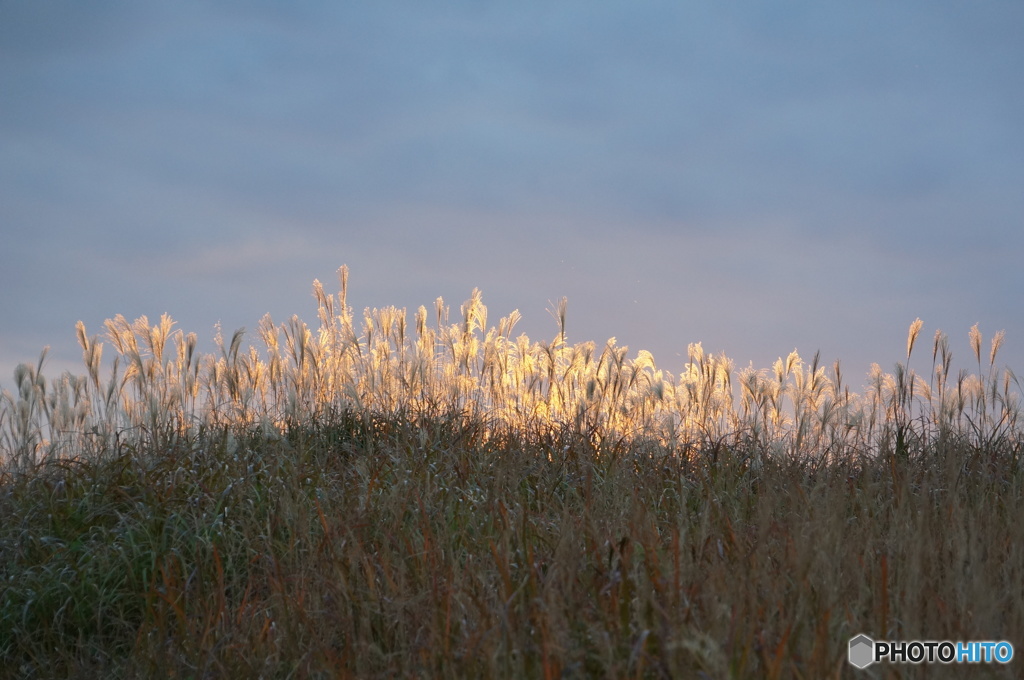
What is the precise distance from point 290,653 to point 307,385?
3.62 m

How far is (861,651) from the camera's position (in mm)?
2287

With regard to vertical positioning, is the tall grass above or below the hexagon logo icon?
above

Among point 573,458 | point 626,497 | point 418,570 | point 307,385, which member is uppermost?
point 307,385

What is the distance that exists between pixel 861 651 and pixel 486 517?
1914 millimetres

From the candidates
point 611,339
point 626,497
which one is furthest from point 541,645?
point 611,339

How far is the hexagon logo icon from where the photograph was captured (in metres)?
2.25

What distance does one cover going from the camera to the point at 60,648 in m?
3.57

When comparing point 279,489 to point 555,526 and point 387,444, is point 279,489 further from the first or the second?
point 555,526

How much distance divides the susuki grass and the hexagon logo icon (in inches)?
1.9

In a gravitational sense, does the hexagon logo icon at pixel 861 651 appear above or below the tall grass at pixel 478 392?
below

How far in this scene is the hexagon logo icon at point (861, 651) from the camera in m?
2.25

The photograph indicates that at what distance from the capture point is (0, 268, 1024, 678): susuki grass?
7.89 feet

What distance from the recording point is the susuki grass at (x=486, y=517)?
7.89ft

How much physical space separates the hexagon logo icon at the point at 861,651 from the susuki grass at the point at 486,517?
0.05m
